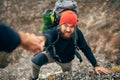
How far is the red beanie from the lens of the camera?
7391 millimetres

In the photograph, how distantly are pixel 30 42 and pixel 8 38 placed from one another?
0.37 meters

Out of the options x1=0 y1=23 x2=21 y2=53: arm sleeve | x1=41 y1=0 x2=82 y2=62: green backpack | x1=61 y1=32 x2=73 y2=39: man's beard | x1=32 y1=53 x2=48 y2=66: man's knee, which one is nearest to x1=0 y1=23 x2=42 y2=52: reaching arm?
x1=0 y1=23 x2=21 y2=53: arm sleeve

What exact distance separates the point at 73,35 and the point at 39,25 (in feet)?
41.2

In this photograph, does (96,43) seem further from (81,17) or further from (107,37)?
(81,17)

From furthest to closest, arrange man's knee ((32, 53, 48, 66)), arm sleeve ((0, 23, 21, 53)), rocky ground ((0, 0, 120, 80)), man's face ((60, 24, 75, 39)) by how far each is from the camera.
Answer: rocky ground ((0, 0, 120, 80)) → man's knee ((32, 53, 48, 66)) → man's face ((60, 24, 75, 39)) → arm sleeve ((0, 23, 21, 53))

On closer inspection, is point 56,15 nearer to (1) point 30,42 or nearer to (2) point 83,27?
(1) point 30,42

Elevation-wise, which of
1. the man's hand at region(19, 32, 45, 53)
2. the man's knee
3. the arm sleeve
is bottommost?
the man's knee

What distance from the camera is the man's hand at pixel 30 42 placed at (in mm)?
3388

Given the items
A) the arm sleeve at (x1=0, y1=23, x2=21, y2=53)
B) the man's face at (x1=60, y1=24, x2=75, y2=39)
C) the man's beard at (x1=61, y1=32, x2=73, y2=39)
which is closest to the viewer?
the arm sleeve at (x1=0, y1=23, x2=21, y2=53)

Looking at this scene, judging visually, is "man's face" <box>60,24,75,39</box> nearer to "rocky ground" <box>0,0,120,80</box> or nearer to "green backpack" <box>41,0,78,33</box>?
"green backpack" <box>41,0,78,33</box>

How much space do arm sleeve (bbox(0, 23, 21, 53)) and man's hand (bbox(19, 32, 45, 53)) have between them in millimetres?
84

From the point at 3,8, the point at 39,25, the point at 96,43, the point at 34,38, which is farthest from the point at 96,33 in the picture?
the point at 34,38

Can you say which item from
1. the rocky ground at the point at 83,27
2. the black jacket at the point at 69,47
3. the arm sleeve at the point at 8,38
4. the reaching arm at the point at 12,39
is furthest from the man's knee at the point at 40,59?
the arm sleeve at the point at 8,38

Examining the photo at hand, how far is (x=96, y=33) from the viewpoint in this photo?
54.5 feet
